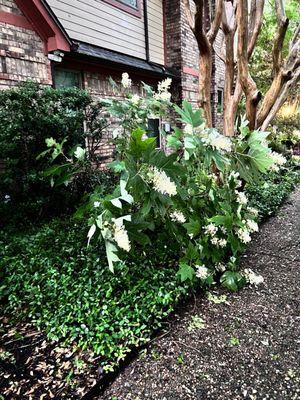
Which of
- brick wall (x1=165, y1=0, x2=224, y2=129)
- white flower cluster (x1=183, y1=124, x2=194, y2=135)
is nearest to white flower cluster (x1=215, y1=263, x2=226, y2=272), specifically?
white flower cluster (x1=183, y1=124, x2=194, y2=135)

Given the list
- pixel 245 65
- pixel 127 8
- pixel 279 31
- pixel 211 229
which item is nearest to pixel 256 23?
pixel 279 31

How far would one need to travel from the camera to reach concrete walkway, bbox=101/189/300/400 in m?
1.91

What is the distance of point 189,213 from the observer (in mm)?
2906

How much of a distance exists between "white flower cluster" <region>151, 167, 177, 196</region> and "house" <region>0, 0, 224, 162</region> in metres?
3.81

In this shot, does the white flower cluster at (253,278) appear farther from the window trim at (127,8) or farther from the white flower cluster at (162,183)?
the window trim at (127,8)

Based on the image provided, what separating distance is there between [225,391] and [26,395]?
1.31m

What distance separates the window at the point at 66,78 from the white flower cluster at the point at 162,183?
4518mm

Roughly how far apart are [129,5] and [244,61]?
4.68 metres

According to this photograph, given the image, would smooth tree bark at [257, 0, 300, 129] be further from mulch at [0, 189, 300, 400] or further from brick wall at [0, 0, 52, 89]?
brick wall at [0, 0, 52, 89]

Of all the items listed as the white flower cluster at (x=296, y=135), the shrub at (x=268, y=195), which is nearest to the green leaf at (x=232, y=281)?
the shrub at (x=268, y=195)

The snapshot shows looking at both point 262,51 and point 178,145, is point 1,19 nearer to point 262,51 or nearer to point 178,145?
point 178,145

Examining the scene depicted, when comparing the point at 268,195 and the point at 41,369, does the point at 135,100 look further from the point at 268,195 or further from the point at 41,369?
the point at 268,195

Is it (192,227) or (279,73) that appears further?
(279,73)

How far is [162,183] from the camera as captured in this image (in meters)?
1.90
